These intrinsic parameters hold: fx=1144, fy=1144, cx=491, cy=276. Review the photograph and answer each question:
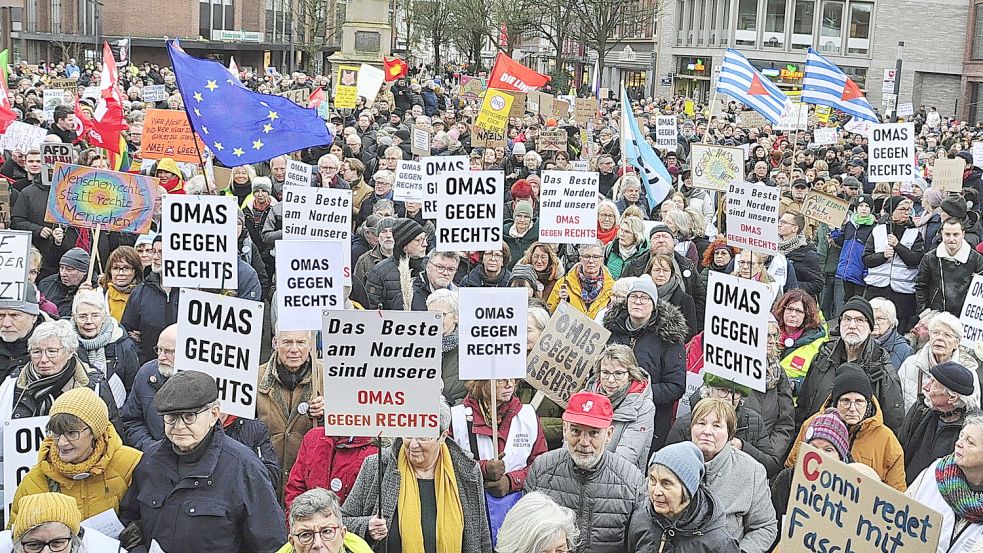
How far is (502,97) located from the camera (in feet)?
54.6

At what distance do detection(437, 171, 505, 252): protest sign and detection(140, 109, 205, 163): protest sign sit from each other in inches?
173

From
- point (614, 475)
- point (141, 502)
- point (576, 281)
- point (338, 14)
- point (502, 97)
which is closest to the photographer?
point (141, 502)

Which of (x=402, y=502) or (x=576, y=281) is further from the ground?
(x=576, y=281)

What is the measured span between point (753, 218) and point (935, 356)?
269cm

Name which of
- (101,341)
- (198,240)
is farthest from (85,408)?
(198,240)

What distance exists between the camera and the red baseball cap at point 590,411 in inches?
203

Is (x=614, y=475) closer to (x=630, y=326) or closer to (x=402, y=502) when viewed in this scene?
(x=402, y=502)

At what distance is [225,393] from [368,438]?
0.78 meters

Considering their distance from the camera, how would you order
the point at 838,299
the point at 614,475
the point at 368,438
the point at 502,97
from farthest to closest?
1. the point at 502,97
2. the point at 838,299
3. the point at 368,438
4. the point at 614,475

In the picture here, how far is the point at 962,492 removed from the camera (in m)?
4.94

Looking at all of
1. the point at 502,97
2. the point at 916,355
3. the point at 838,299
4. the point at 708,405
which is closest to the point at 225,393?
the point at 708,405

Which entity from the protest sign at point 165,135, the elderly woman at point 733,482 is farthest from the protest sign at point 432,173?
the elderly woman at point 733,482

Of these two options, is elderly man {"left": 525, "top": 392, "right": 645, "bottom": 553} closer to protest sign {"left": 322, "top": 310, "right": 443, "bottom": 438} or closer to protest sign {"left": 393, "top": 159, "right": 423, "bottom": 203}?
protest sign {"left": 322, "top": 310, "right": 443, "bottom": 438}

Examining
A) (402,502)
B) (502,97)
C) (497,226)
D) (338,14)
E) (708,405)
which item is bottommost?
(402,502)
